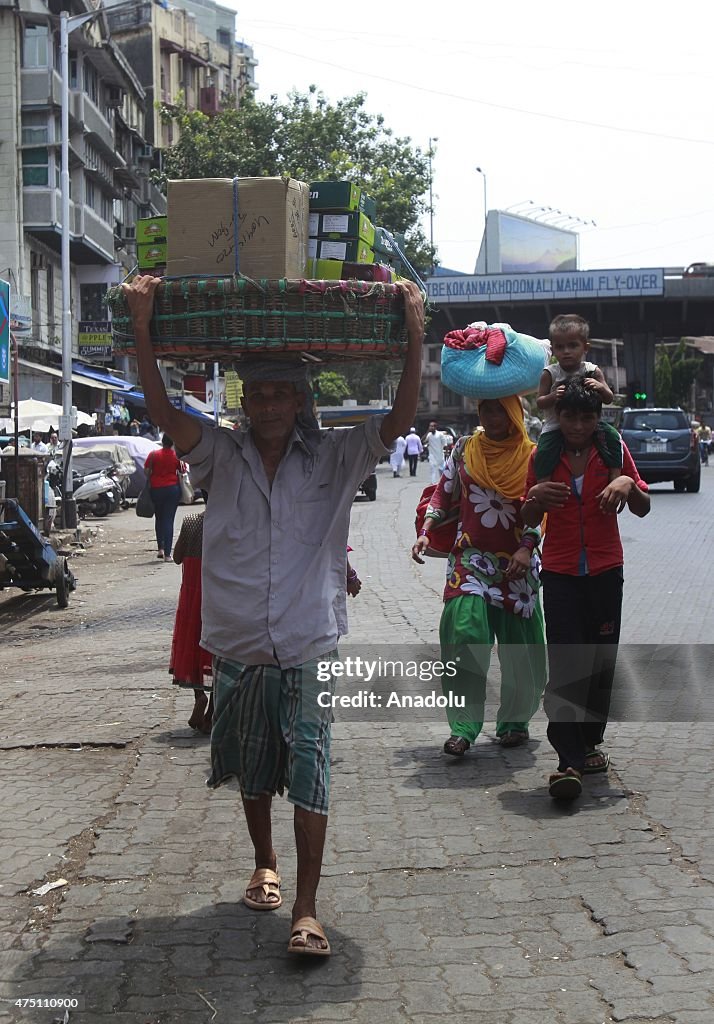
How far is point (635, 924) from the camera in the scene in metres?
4.08

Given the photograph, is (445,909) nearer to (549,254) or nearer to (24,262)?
(24,262)

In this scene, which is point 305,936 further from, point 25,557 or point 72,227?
point 72,227

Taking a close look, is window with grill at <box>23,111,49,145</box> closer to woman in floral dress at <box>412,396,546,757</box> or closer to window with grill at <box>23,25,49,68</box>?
window with grill at <box>23,25,49,68</box>

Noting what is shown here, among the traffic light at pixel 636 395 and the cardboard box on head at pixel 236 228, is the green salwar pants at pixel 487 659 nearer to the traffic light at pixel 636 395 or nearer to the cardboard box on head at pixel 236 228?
the cardboard box on head at pixel 236 228

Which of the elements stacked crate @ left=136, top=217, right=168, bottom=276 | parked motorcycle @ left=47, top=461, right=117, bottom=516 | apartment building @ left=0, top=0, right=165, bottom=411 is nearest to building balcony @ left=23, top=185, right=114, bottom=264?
apartment building @ left=0, top=0, right=165, bottom=411

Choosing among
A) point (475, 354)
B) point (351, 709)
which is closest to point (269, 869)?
point (475, 354)

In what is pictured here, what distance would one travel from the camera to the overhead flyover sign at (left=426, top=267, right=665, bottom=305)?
188ft

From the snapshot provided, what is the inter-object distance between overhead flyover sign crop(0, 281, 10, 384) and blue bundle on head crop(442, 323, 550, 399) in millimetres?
7661

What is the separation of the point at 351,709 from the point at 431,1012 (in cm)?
406

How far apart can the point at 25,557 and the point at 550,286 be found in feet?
160

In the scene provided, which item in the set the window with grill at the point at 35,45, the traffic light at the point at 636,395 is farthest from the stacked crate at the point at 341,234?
the traffic light at the point at 636,395

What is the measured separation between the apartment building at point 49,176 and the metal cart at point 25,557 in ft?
60.7

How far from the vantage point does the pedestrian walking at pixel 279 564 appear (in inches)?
158

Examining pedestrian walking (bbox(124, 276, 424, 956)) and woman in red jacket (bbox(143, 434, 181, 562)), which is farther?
woman in red jacket (bbox(143, 434, 181, 562))
